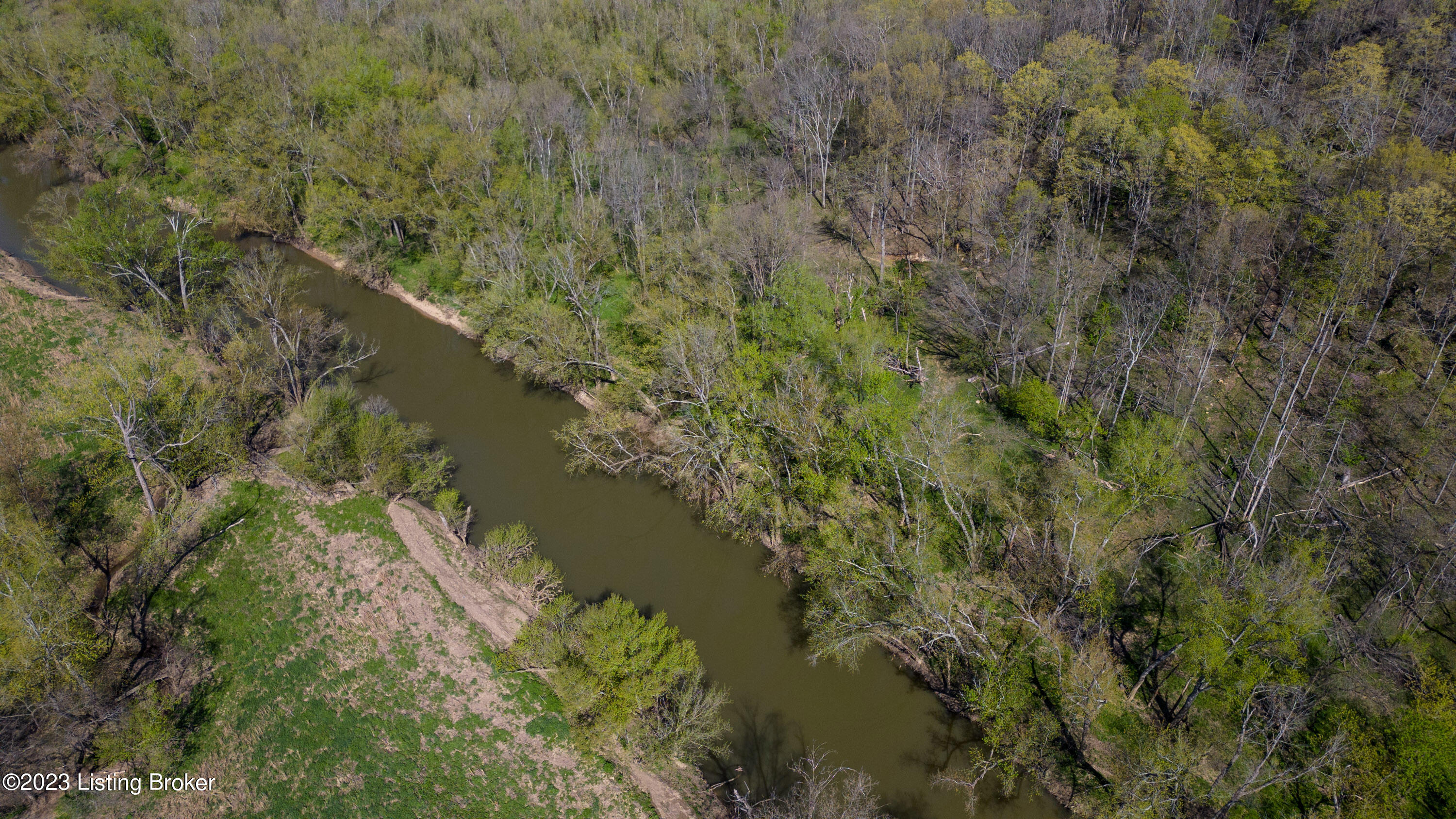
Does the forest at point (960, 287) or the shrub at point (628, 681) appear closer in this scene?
the shrub at point (628, 681)

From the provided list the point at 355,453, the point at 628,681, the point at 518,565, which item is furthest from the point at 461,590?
the point at 628,681

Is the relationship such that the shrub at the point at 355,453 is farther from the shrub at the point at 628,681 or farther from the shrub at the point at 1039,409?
the shrub at the point at 1039,409

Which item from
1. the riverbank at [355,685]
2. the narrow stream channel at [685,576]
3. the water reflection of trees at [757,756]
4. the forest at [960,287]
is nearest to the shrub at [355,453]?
the forest at [960,287]

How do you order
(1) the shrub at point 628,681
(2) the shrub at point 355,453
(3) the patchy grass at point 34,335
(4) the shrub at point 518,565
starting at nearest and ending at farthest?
1. (1) the shrub at point 628,681
2. (4) the shrub at point 518,565
3. (2) the shrub at point 355,453
4. (3) the patchy grass at point 34,335

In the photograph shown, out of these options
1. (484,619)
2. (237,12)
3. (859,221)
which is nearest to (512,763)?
(484,619)

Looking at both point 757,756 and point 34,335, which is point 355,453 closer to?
point 757,756
